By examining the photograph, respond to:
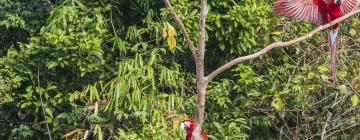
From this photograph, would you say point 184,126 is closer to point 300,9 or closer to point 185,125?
point 185,125

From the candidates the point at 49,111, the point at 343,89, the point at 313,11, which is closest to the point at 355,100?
the point at 343,89

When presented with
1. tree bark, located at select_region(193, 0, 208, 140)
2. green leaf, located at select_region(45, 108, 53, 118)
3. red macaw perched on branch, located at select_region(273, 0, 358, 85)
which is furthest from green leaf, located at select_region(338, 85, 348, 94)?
green leaf, located at select_region(45, 108, 53, 118)

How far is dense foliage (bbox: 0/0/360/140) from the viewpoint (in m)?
3.86

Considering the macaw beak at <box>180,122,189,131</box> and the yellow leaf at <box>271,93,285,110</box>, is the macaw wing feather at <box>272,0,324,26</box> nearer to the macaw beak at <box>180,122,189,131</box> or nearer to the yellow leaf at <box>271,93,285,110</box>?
the yellow leaf at <box>271,93,285,110</box>

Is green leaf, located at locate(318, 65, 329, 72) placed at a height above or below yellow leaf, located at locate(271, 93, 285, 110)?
above

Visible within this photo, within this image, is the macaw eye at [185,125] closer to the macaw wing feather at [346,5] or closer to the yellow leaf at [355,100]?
the yellow leaf at [355,100]

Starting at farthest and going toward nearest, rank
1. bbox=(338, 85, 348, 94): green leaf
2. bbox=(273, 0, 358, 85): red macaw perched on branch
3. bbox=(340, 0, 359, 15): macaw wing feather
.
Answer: bbox=(338, 85, 348, 94): green leaf < bbox=(340, 0, 359, 15): macaw wing feather < bbox=(273, 0, 358, 85): red macaw perched on branch

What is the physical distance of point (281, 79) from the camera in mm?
4180

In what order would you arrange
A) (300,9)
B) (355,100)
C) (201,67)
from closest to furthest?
(201,67) < (300,9) < (355,100)

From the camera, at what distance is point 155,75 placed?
4.01 meters

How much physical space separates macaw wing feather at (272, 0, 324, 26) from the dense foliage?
27cm

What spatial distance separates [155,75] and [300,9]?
858mm

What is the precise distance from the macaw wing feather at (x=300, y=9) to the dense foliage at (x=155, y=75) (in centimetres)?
27

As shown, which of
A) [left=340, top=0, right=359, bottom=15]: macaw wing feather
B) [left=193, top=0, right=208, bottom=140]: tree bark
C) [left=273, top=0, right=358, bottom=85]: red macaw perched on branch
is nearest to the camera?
[left=193, top=0, right=208, bottom=140]: tree bark
